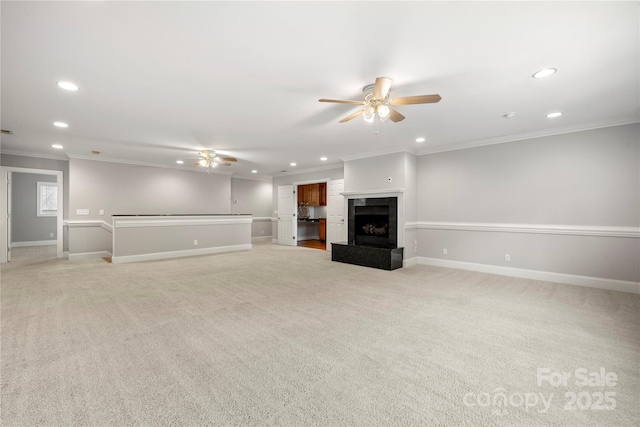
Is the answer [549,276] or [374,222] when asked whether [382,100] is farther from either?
[549,276]

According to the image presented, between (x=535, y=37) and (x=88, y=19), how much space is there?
3341 millimetres

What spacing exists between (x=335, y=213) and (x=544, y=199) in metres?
4.84

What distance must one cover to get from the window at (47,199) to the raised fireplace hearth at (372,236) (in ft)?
31.7

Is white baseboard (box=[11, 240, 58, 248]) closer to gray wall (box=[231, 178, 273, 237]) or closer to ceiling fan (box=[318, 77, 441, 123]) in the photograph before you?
gray wall (box=[231, 178, 273, 237])

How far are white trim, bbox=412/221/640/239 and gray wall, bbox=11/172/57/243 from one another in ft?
37.3

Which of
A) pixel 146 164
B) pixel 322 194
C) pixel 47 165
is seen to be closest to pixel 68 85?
pixel 146 164

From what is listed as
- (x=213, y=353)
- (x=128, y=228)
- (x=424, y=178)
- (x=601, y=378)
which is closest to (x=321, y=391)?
(x=213, y=353)

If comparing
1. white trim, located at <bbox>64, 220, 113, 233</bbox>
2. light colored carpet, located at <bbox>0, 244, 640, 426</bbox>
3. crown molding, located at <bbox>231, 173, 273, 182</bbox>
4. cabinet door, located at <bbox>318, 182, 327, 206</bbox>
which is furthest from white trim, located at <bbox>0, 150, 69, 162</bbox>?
cabinet door, located at <bbox>318, 182, 327, 206</bbox>

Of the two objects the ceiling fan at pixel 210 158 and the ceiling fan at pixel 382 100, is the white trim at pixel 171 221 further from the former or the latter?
the ceiling fan at pixel 382 100

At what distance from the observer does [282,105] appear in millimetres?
3576

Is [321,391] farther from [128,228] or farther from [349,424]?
[128,228]

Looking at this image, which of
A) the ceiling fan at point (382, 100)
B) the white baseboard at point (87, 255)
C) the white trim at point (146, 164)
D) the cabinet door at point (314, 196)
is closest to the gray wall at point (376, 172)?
the ceiling fan at point (382, 100)

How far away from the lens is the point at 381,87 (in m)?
2.66

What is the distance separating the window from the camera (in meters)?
9.01
